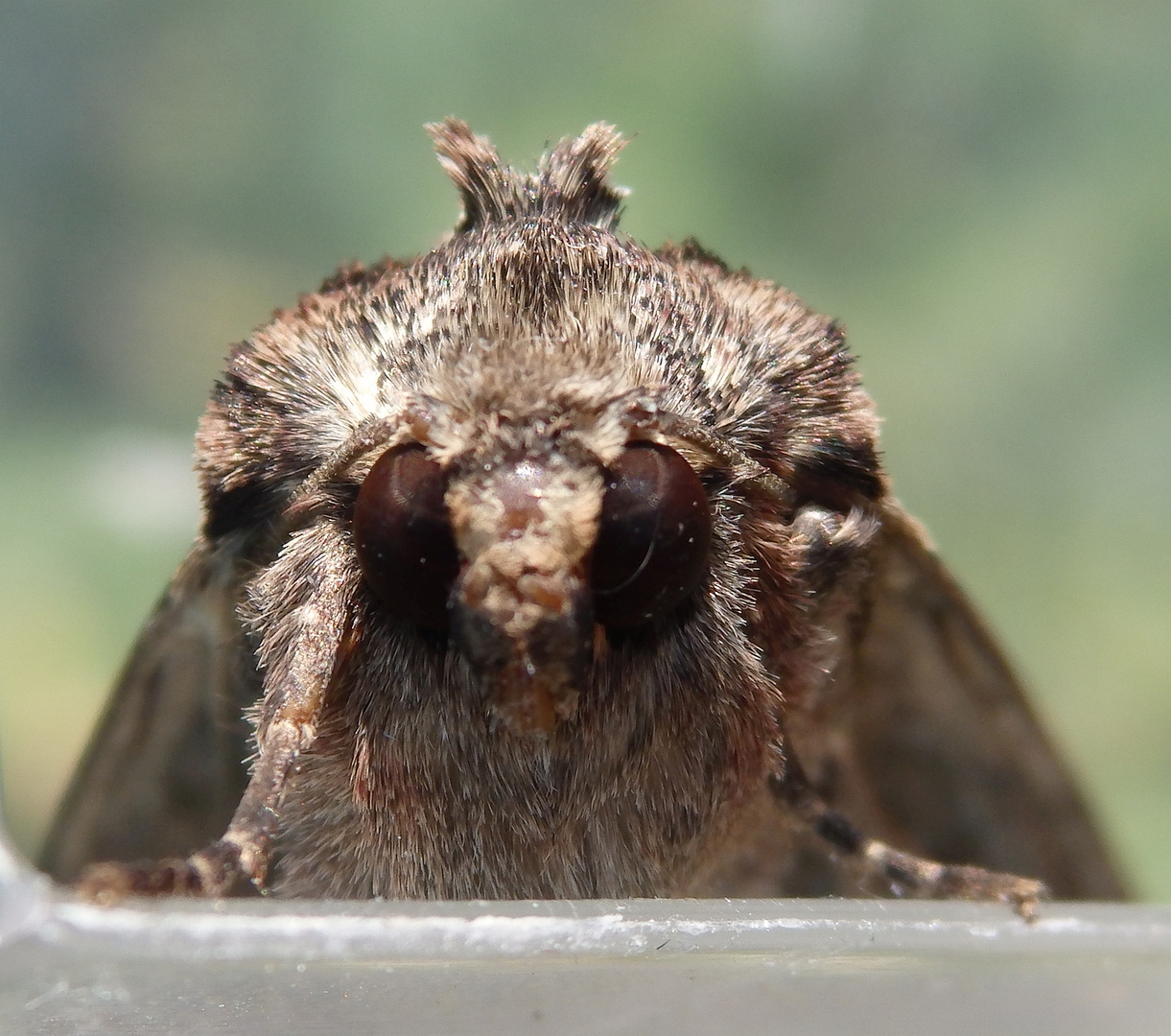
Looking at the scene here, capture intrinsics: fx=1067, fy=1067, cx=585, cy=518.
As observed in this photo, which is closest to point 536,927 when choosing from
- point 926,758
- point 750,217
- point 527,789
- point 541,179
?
point 527,789

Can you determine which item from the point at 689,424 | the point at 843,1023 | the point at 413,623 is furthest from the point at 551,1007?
the point at 689,424

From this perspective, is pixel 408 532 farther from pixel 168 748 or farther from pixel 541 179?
pixel 168 748

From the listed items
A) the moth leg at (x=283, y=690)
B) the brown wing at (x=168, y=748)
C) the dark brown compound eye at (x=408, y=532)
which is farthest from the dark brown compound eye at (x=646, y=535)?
the brown wing at (x=168, y=748)

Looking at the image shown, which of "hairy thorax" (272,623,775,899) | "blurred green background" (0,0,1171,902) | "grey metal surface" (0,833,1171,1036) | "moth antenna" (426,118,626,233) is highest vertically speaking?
"blurred green background" (0,0,1171,902)

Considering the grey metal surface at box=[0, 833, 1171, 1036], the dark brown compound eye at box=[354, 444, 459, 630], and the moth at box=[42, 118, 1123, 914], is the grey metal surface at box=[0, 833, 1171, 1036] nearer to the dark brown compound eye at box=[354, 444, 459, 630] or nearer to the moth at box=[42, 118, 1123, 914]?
the moth at box=[42, 118, 1123, 914]

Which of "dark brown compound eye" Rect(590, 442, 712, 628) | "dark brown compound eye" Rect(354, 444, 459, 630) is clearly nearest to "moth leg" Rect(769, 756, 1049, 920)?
"dark brown compound eye" Rect(590, 442, 712, 628)

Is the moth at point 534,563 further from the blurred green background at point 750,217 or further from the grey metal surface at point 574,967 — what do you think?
the blurred green background at point 750,217
